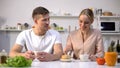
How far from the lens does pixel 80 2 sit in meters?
4.80

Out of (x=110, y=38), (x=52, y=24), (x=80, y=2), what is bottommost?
(x=110, y=38)

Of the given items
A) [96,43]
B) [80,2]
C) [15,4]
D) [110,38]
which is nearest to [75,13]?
[80,2]

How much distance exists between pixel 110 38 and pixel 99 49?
2.49m

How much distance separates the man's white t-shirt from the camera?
2369mm

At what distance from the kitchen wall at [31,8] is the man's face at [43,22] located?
2361 millimetres

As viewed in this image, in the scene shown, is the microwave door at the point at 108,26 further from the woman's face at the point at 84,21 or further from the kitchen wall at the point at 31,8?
the woman's face at the point at 84,21

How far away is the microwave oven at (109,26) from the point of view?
4.60m

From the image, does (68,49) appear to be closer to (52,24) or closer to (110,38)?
(52,24)

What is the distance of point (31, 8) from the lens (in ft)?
15.7

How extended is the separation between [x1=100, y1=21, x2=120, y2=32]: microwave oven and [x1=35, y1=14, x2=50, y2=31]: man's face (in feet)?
7.91

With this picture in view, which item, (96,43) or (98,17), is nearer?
(96,43)

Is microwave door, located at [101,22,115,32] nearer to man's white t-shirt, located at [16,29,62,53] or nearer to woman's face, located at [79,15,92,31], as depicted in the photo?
woman's face, located at [79,15,92,31]

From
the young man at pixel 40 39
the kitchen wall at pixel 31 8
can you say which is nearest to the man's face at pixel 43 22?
the young man at pixel 40 39

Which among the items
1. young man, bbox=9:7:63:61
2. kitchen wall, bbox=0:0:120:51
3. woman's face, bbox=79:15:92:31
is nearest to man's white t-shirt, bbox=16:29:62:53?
young man, bbox=9:7:63:61
